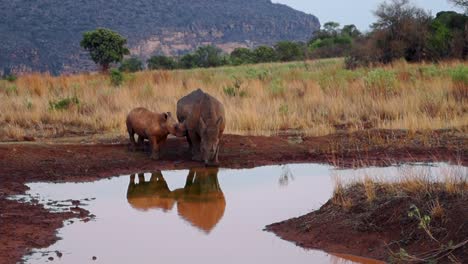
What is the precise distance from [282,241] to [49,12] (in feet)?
236

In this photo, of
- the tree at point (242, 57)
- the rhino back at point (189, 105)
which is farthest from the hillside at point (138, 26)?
the rhino back at point (189, 105)

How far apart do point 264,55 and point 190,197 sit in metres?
52.3

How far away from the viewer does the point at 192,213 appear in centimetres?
1041

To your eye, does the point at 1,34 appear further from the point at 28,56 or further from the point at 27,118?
the point at 27,118

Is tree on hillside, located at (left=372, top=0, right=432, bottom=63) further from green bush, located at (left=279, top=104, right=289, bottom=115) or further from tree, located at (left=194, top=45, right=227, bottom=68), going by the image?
tree, located at (left=194, top=45, right=227, bottom=68)

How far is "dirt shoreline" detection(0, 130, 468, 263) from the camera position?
13.5m

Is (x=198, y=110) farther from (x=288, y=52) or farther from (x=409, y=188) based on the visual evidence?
(x=288, y=52)

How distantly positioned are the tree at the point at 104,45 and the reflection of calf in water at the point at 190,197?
2939cm

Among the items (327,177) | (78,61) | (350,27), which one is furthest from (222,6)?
(327,177)

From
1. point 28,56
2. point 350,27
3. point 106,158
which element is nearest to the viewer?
point 106,158

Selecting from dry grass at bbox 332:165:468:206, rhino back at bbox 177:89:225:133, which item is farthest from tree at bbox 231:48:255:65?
dry grass at bbox 332:165:468:206

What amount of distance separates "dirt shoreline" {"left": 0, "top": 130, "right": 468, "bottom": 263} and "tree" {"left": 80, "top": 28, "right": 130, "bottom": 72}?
25.7m

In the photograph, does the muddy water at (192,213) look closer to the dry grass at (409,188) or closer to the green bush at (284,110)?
the dry grass at (409,188)

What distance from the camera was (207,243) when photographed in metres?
8.87
